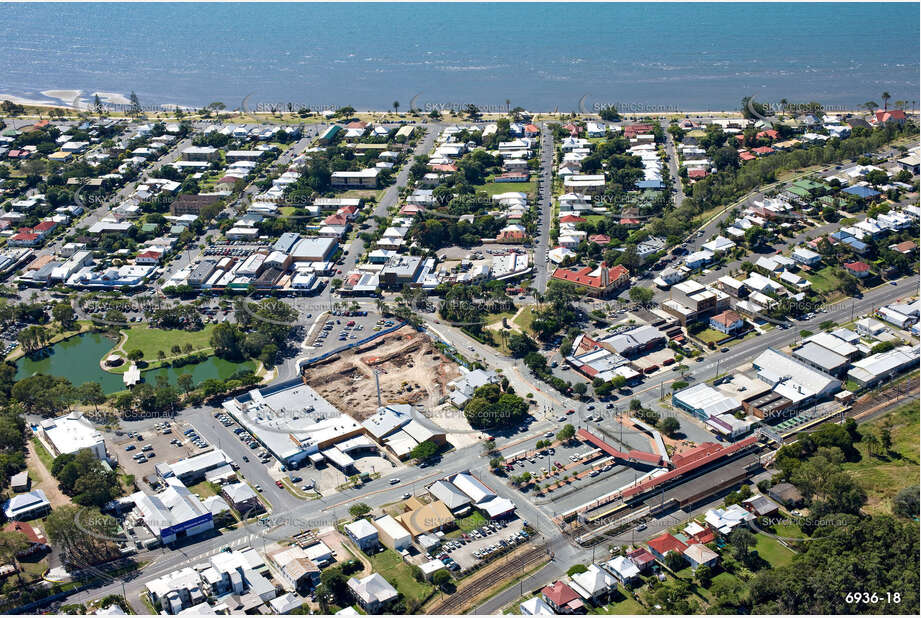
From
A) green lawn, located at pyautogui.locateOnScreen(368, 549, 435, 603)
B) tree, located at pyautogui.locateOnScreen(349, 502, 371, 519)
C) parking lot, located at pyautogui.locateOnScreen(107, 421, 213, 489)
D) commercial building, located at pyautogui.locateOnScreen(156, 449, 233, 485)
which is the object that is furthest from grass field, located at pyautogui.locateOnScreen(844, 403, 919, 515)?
parking lot, located at pyautogui.locateOnScreen(107, 421, 213, 489)

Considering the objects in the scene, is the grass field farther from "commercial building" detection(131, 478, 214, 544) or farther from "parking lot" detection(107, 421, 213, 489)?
"parking lot" detection(107, 421, 213, 489)

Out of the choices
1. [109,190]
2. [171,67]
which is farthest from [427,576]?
[171,67]

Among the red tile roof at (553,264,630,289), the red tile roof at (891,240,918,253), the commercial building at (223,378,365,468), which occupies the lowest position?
the commercial building at (223,378,365,468)

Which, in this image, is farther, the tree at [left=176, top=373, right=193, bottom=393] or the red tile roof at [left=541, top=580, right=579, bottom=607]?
the tree at [left=176, top=373, right=193, bottom=393]

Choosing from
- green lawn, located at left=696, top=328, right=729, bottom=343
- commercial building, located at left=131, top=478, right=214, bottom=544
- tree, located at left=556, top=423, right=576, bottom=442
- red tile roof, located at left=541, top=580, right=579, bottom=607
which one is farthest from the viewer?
green lawn, located at left=696, top=328, right=729, bottom=343

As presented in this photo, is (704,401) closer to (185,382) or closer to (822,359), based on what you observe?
(822,359)

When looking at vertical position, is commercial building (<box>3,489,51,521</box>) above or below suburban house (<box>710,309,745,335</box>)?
below
